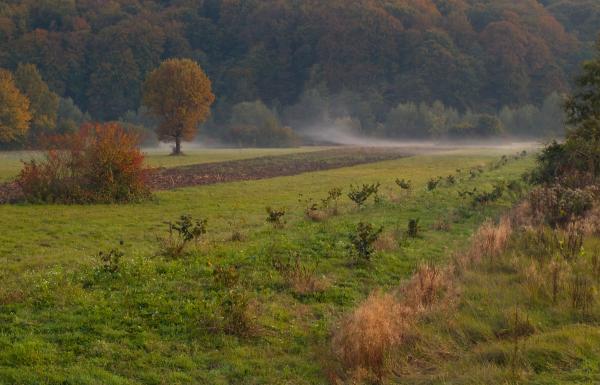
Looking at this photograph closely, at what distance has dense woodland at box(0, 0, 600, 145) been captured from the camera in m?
140

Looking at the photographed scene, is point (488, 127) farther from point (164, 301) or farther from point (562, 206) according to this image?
point (164, 301)

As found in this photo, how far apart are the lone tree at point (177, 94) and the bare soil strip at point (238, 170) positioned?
10592 mm

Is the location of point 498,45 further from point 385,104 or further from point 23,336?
point 23,336

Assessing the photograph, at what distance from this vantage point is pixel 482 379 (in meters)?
8.80

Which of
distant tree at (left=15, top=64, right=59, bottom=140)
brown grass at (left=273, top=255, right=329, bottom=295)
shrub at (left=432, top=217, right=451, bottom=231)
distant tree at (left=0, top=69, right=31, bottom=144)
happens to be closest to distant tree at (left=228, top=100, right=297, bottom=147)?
distant tree at (left=15, top=64, right=59, bottom=140)

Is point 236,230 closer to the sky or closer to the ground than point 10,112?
closer to the ground

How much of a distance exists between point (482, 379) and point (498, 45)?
502 feet

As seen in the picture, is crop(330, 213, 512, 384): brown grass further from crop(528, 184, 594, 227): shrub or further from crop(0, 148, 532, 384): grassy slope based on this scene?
crop(528, 184, 594, 227): shrub

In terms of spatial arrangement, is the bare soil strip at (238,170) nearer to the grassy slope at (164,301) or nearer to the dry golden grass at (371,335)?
the grassy slope at (164,301)

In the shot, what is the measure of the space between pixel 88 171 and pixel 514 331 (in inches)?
1095

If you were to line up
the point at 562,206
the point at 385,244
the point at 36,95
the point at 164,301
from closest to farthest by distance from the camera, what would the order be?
the point at 164,301 → the point at 385,244 → the point at 562,206 → the point at 36,95

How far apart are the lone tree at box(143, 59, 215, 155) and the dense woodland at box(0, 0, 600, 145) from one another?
1727 inches

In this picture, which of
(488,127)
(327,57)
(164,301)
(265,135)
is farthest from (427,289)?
(327,57)

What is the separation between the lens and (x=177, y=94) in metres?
71.5
